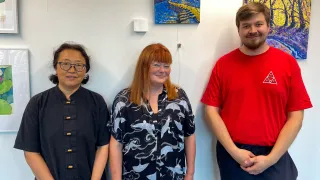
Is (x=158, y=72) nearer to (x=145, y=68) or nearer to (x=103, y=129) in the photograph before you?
(x=145, y=68)

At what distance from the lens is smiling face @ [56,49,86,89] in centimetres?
146

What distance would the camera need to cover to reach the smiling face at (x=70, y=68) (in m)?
1.46

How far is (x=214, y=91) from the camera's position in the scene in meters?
1.68

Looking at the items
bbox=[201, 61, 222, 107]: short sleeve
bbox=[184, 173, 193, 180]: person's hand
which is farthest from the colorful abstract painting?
bbox=[184, 173, 193, 180]: person's hand

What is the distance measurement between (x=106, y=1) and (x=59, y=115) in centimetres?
73

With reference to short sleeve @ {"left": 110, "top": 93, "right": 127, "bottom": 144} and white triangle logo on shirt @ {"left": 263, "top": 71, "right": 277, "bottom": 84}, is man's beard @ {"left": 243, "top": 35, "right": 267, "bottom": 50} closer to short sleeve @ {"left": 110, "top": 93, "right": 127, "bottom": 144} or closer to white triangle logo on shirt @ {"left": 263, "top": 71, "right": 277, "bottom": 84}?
white triangle logo on shirt @ {"left": 263, "top": 71, "right": 277, "bottom": 84}

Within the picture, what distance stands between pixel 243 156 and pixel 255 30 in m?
0.70

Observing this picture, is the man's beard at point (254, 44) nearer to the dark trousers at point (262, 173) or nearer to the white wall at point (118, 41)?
the white wall at point (118, 41)

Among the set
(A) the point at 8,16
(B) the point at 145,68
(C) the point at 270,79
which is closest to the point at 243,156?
(C) the point at 270,79

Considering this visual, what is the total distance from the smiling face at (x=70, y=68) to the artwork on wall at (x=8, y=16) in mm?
371

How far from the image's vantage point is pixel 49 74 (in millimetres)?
1688

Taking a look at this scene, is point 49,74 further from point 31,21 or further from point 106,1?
point 106,1

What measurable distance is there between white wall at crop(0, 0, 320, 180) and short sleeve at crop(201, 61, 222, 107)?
0.13m

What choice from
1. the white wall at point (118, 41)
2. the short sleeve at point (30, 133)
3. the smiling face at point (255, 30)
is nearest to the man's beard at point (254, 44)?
the smiling face at point (255, 30)
